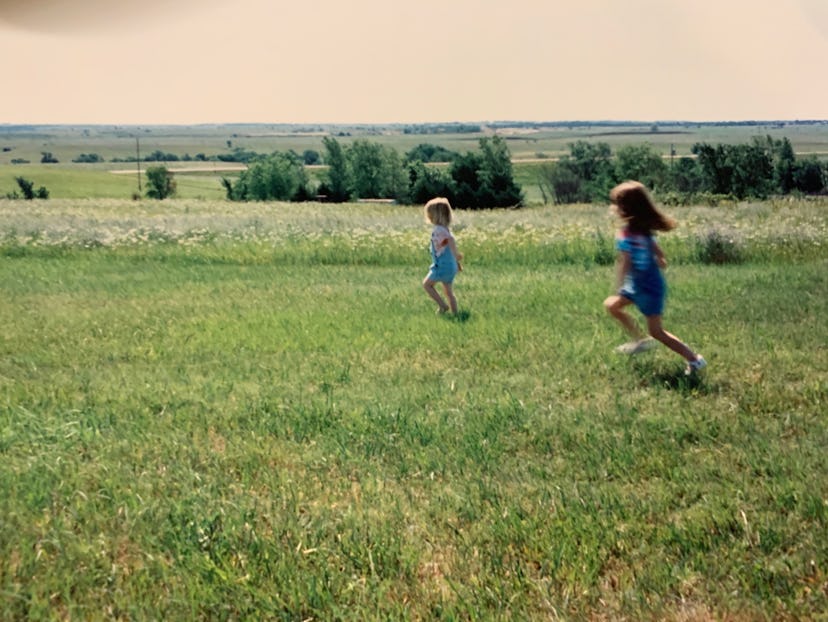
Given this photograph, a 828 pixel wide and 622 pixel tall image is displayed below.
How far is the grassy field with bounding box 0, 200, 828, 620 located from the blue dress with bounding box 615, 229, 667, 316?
0.51 m

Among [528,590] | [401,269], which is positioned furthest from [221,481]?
[401,269]

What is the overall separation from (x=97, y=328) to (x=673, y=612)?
26.1 ft

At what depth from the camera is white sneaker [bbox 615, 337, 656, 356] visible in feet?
25.0

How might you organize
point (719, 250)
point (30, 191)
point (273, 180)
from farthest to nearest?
point (273, 180)
point (30, 191)
point (719, 250)

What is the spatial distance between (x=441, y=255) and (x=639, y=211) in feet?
11.6

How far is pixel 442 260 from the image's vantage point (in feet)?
34.9

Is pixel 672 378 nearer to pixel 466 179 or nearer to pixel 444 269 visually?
pixel 444 269

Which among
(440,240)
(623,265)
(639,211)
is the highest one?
(639,211)

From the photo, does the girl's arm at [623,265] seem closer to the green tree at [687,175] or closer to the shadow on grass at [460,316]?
the shadow on grass at [460,316]

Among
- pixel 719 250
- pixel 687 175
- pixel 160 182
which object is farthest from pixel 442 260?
pixel 160 182

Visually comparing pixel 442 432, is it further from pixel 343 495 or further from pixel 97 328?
pixel 97 328

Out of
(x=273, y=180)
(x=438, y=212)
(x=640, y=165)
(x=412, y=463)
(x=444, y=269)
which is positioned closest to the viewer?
(x=412, y=463)

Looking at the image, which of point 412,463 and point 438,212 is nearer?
point 412,463

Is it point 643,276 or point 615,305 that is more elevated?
point 643,276
